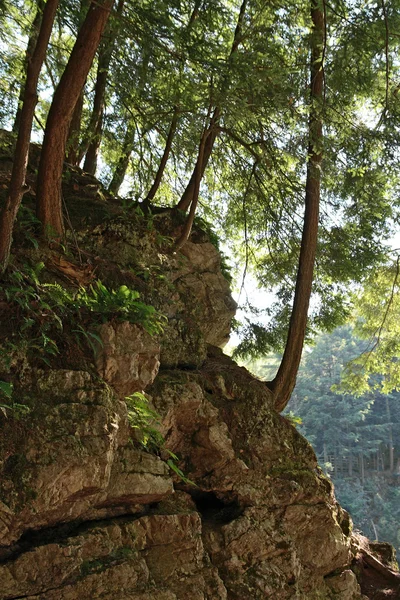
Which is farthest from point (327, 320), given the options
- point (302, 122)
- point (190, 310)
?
point (302, 122)

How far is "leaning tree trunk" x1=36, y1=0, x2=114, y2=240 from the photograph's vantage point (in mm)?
5359

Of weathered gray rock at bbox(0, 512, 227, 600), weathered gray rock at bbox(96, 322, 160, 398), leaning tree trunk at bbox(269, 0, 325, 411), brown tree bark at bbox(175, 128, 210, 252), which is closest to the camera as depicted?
weathered gray rock at bbox(0, 512, 227, 600)

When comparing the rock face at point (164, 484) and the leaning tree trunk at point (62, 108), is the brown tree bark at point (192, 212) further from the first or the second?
the leaning tree trunk at point (62, 108)

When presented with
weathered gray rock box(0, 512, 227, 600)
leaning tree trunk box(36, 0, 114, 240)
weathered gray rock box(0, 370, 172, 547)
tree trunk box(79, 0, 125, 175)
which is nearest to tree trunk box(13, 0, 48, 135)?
tree trunk box(79, 0, 125, 175)

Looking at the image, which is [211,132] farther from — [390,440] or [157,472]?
[390,440]

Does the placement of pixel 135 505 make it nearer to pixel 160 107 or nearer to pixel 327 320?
pixel 327 320

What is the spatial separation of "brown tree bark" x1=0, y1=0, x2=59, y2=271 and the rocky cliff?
0.69m

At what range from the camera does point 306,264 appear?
8.09m

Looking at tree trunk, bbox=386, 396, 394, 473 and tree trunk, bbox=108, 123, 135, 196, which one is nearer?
tree trunk, bbox=108, 123, 135, 196

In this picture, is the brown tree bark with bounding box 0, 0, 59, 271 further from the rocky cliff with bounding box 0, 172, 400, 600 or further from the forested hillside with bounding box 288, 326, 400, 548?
the forested hillside with bounding box 288, 326, 400, 548

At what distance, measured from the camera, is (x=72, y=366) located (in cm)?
478

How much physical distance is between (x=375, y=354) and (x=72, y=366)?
8315 millimetres

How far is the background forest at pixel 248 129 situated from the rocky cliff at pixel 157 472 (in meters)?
0.80

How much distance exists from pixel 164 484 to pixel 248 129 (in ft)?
19.1
